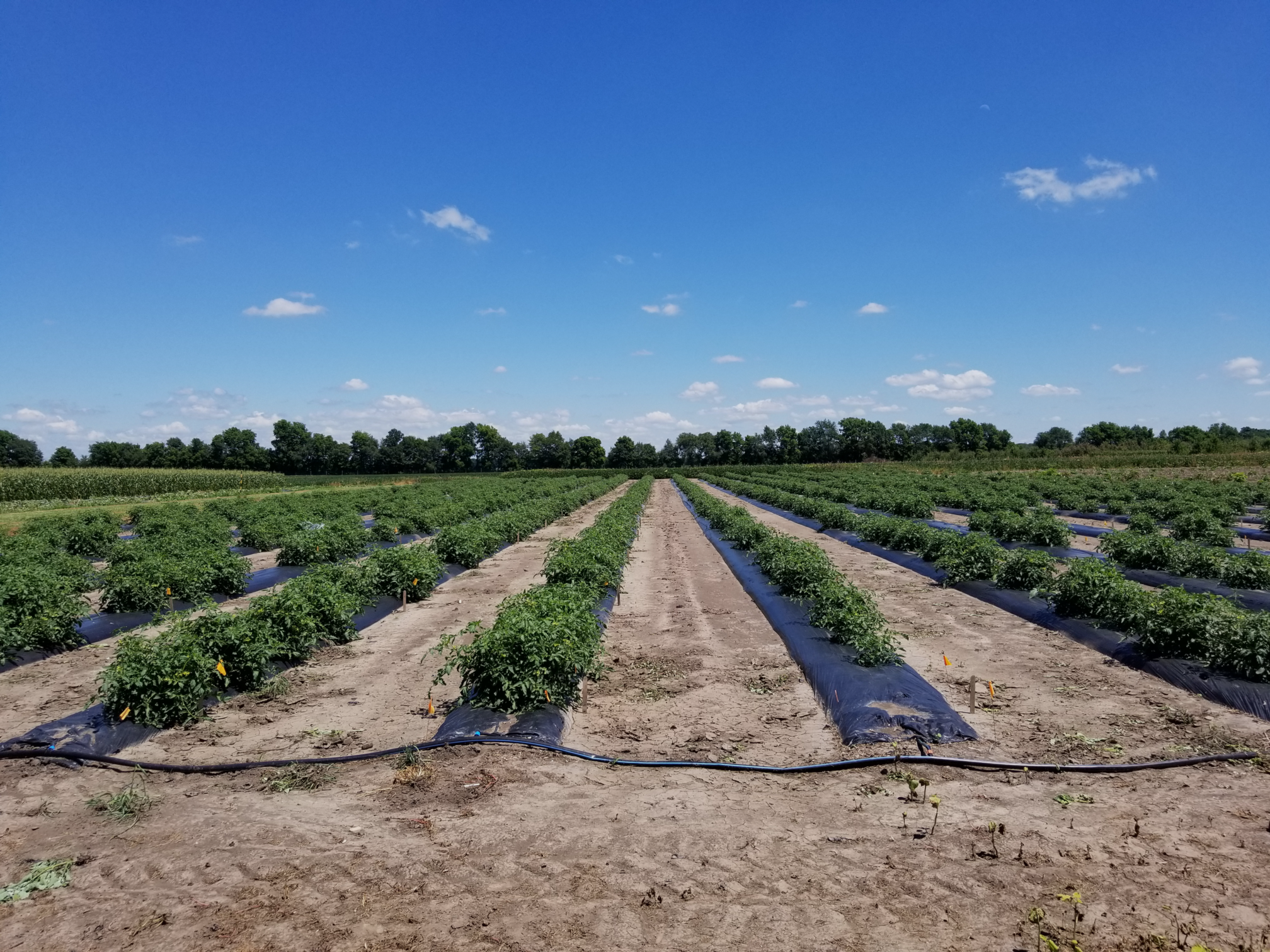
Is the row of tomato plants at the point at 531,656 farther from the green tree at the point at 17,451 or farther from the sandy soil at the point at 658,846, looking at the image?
the green tree at the point at 17,451

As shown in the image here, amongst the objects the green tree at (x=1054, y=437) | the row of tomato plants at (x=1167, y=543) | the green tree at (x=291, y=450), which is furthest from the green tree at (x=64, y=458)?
the green tree at (x=1054, y=437)

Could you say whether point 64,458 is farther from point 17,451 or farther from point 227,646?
point 227,646

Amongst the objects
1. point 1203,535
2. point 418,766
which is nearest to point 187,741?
point 418,766

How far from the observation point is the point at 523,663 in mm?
7008

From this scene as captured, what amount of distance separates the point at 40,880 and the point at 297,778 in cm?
177

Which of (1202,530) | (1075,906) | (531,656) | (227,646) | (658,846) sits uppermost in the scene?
(1202,530)

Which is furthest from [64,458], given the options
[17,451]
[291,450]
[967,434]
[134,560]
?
[967,434]

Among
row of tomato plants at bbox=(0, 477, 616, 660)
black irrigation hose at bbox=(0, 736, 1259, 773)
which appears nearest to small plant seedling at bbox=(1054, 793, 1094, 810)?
black irrigation hose at bbox=(0, 736, 1259, 773)

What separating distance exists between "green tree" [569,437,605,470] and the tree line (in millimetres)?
168

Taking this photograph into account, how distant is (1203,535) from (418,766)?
20891mm

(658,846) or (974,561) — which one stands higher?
(974,561)

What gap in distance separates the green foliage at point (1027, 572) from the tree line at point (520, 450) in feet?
312

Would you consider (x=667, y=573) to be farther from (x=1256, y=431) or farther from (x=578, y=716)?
(x=1256, y=431)

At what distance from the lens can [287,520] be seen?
22422mm
